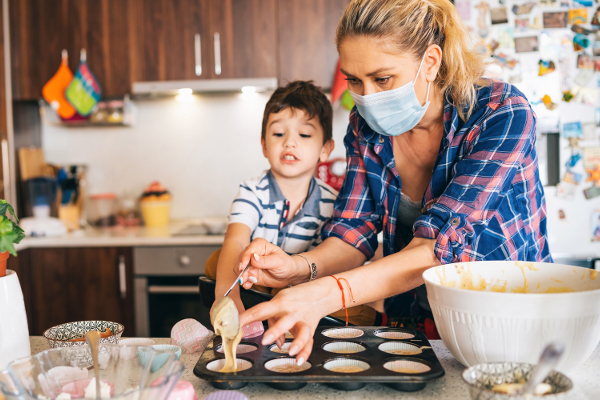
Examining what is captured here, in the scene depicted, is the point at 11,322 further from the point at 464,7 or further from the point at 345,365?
the point at 464,7

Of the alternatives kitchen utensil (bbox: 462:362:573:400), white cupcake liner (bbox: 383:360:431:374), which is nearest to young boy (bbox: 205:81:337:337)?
white cupcake liner (bbox: 383:360:431:374)

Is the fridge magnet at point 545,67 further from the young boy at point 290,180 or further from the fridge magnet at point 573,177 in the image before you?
the young boy at point 290,180

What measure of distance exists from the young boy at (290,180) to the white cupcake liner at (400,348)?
2.19ft

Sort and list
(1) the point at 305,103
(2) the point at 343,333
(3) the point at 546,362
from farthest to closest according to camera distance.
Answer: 1. (1) the point at 305,103
2. (2) the point at 343,333
3. (3) the point at 546,362

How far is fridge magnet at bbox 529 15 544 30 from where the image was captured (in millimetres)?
2219

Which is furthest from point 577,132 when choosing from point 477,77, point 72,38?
point 72,38

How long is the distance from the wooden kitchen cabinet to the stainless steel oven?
0.06m

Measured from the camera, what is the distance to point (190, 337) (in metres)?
0.88

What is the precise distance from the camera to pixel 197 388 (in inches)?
27.9

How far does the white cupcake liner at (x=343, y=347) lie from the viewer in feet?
2.60

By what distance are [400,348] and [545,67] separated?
192cm

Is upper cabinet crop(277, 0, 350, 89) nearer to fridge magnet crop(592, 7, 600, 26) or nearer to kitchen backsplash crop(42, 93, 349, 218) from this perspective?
kitchen backsplash crop(42, 93, 349, 218)

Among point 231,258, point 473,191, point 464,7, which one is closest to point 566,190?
point 464,7

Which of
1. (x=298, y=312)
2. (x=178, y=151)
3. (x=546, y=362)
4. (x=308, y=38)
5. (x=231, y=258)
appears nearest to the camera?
(x=546, y=362)
